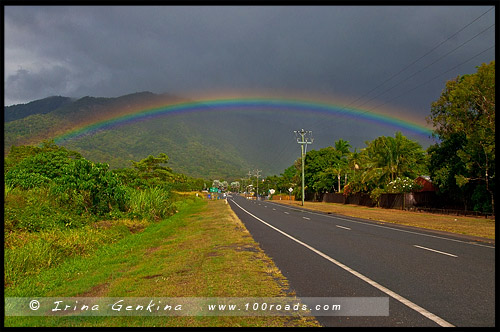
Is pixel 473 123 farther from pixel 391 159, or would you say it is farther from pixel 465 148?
pixel 391 159

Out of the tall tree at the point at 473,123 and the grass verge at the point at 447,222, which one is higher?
the tall tree at the point at 473,123

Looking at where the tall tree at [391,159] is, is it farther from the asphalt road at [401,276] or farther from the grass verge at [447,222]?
the asphalt road at [401,276]

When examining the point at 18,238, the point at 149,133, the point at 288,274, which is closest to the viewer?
the point at 288,274

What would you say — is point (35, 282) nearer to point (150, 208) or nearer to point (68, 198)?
point (68, 198)

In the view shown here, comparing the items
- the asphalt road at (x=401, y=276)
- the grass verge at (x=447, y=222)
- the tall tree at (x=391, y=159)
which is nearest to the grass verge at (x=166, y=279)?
the asphalt road at (x=401, y=276)

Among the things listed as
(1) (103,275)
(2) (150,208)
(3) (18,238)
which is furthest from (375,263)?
(2) (150,208)

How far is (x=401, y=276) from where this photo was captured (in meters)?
8.06

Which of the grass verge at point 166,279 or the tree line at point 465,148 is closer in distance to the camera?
the grass verge at point 166,279

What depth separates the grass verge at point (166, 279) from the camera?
513 cm

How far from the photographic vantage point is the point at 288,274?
26.7 feet

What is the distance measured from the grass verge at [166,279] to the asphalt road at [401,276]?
644 millimetres

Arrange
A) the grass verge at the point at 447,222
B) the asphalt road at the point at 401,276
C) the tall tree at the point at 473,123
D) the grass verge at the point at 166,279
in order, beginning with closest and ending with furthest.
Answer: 1. the grass verge at the point at 166,279
2. the asphalt road at the point at 401,276
3. the grass verge at the point at 447,222
4. the tall tree at the point at 473,123

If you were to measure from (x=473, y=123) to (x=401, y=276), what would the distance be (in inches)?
1047
